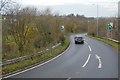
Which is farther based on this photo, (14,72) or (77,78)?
(14,72)

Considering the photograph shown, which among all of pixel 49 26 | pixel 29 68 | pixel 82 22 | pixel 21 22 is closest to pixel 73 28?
pixel 82 22

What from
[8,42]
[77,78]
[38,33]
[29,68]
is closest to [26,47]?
[8,42]

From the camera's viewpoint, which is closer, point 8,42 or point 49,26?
point 8,42

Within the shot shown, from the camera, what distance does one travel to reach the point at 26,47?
35938 mm

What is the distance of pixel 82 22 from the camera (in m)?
158

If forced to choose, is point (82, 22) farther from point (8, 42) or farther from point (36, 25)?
point (8, 42)

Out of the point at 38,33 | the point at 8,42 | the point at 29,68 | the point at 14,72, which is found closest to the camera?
the point at 14,72

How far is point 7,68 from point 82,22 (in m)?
139

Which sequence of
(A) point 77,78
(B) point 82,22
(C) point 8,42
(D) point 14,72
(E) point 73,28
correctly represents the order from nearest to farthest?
1. (A) point 77,78
2. (D) point 14,72
3. (C) point 8,42
4. (E) point 73,28
5. (B) point 82,22

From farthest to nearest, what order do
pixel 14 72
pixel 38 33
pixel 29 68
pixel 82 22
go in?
pixel 82 22 → pixel 38 33 → pixel 29 68 → pixel 14 72

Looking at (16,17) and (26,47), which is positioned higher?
(16,17)

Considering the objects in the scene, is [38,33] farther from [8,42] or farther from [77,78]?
[77,78]

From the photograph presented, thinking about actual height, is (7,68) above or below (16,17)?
below

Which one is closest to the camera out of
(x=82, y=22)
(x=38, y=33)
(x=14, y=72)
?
(x=14, y=72)
